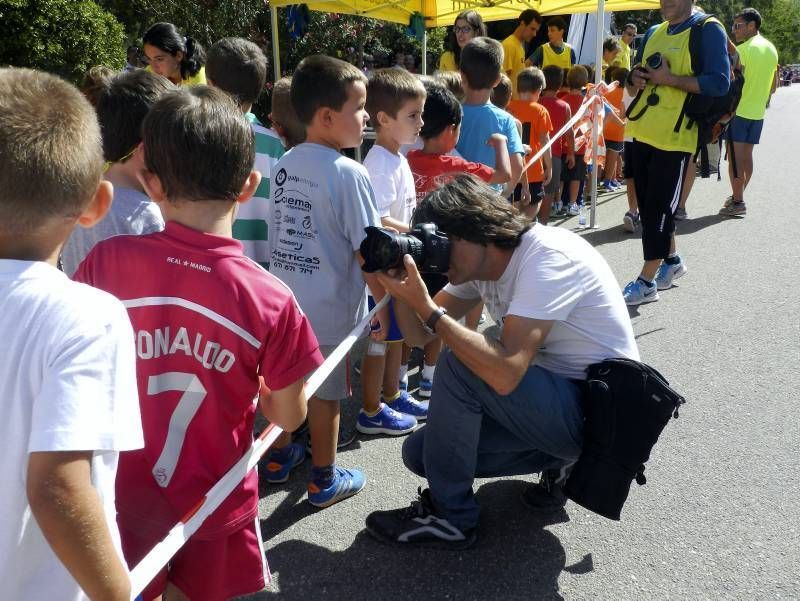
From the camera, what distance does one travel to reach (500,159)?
412 centimetres

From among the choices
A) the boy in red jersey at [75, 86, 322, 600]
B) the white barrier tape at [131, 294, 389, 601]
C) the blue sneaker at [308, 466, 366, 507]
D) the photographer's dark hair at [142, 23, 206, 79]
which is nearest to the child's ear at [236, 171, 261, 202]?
the boy in red jersey at [75, 86, 322, 600]

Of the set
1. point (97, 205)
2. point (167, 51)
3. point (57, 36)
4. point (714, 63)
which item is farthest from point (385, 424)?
point (57, 36)

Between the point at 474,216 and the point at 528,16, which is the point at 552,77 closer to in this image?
the point at 528,16

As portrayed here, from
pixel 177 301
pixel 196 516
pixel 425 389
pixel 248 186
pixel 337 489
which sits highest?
pixel 248 186

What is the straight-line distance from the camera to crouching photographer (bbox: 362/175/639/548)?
237 cm

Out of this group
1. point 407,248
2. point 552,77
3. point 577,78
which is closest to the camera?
point 407,248

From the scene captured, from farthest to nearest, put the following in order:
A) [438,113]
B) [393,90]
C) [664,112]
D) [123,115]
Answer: [664,112]
[438,113]
[393,90]
[123,115]

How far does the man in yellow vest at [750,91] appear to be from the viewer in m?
8.12

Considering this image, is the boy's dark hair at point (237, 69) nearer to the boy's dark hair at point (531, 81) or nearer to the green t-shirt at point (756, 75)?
the boy's dark hair at point (531, 81)

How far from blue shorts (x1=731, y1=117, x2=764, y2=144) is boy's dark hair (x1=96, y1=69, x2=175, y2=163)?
286 inches

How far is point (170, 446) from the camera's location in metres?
1.74

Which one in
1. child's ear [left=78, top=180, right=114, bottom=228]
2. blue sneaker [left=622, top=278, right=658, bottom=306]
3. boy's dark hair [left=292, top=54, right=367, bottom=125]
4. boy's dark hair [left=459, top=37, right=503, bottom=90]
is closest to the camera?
child's ear [left=78, top=180, right=114, bottom=228]

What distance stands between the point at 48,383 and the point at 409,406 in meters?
2.71

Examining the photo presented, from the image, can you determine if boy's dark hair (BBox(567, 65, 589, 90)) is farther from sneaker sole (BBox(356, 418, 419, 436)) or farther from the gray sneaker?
sneaker sole (BBox(356, 418, 419, 436))
